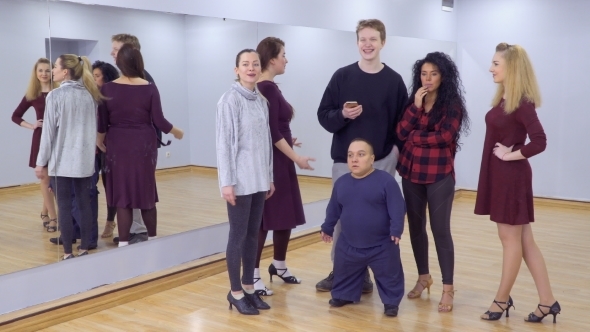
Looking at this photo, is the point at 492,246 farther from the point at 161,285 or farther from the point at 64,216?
the point at 64,216

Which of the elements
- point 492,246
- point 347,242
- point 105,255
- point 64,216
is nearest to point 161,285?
point 105,255

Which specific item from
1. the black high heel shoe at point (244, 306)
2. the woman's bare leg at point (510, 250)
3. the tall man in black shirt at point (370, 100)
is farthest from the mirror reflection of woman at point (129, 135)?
the woman's bare leg at point (510, 250)

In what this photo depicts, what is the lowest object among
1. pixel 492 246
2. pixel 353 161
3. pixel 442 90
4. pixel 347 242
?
pixel 492 246

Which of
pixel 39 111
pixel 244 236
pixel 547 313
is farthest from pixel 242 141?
pixel 547 313

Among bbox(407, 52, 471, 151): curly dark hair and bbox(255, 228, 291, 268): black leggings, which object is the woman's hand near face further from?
bbox(255, 228, 291, 268): black leggings

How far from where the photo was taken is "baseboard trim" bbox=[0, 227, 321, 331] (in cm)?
342

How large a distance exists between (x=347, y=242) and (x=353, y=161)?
0.46 m

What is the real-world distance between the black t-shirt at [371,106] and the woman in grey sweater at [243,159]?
1.51ft

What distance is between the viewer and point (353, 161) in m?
3.60

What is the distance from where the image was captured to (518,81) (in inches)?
131

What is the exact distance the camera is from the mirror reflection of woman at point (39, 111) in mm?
3461

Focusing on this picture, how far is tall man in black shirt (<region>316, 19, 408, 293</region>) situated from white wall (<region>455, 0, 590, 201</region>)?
3.54m

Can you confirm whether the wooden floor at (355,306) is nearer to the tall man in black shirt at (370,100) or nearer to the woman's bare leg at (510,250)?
the woman's bare leg at (510,250)

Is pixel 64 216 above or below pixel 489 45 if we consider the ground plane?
below
